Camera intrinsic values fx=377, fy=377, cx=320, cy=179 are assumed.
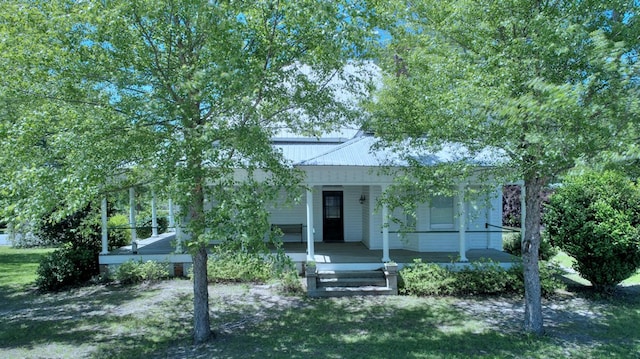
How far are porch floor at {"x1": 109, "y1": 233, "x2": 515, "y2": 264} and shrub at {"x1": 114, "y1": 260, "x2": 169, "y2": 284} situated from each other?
2.72 ft

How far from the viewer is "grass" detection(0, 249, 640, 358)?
6.72 m

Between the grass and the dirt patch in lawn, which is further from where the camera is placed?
the dirt patch in lawn

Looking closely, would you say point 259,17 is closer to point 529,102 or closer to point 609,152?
point 529,102

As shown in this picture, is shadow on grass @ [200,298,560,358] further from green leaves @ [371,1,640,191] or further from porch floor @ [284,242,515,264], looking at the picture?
green leaves @ [371,1,640,191]

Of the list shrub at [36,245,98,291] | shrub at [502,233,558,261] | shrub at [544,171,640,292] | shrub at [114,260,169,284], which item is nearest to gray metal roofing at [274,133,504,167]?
shrub at [544,171,640,292]

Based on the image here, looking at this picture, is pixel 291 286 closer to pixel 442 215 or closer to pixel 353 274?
pixel 353 274

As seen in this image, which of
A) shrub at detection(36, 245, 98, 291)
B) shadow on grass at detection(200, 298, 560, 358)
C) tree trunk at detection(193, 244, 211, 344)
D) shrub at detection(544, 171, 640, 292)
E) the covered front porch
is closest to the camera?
shadow on grass at detection(200, 298, 560, 358)

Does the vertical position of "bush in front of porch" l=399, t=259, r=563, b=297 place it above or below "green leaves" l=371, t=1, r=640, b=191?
below

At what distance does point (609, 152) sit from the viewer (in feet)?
12.2

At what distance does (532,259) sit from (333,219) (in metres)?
8.52

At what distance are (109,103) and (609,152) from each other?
6.72m

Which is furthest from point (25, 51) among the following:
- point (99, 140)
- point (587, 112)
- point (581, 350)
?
point (581, 350)

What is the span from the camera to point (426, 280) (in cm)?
1009

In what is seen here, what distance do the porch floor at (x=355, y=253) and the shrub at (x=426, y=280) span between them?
81 cm
